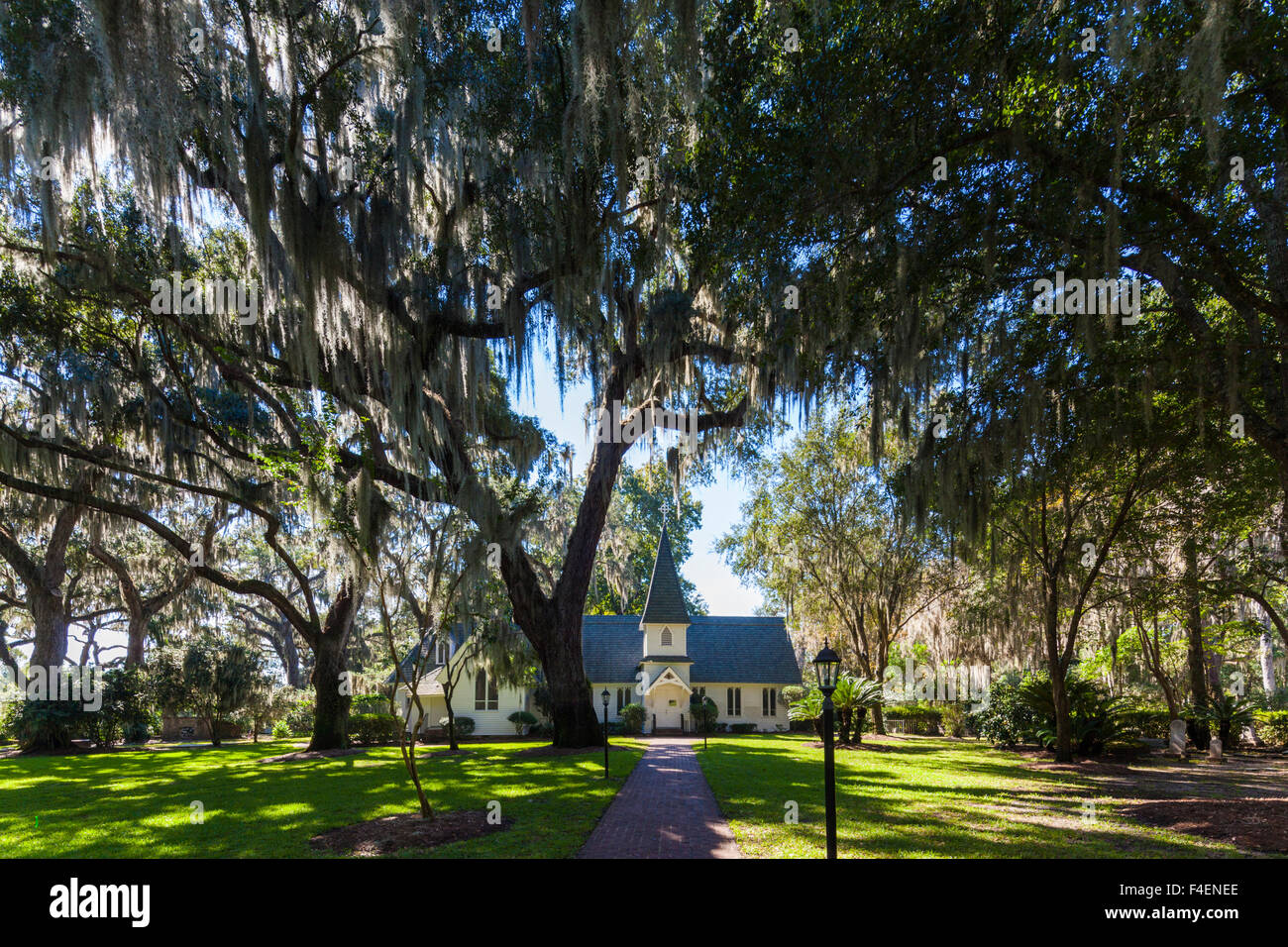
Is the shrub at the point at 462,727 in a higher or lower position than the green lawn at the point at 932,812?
lower

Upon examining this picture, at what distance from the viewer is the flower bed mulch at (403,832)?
22.6 feet

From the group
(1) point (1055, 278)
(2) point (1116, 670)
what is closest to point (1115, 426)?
(1) point (1055, 278)

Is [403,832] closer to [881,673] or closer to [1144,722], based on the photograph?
[881,673]

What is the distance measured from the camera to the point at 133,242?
11477 millimetres

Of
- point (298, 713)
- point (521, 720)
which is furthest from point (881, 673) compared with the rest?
point (298, 713)

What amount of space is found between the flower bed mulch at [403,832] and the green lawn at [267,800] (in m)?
0.26

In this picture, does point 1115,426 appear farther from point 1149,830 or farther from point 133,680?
point 133,680

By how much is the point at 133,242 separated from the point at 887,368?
12.9 m

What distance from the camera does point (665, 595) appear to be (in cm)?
2980

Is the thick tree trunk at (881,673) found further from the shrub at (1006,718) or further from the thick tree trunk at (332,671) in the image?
the thick tree trunk at (332,671)

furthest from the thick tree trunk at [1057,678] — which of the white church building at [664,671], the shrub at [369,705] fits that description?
the shrub at [369,705]

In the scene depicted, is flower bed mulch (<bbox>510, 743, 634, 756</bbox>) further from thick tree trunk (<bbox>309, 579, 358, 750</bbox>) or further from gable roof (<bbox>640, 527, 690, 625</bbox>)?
gable roof (<bbox>640, 527, 690, 625</bbox>)

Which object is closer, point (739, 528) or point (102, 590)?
point (739, 528)

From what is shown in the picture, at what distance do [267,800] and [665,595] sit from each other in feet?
68.8
